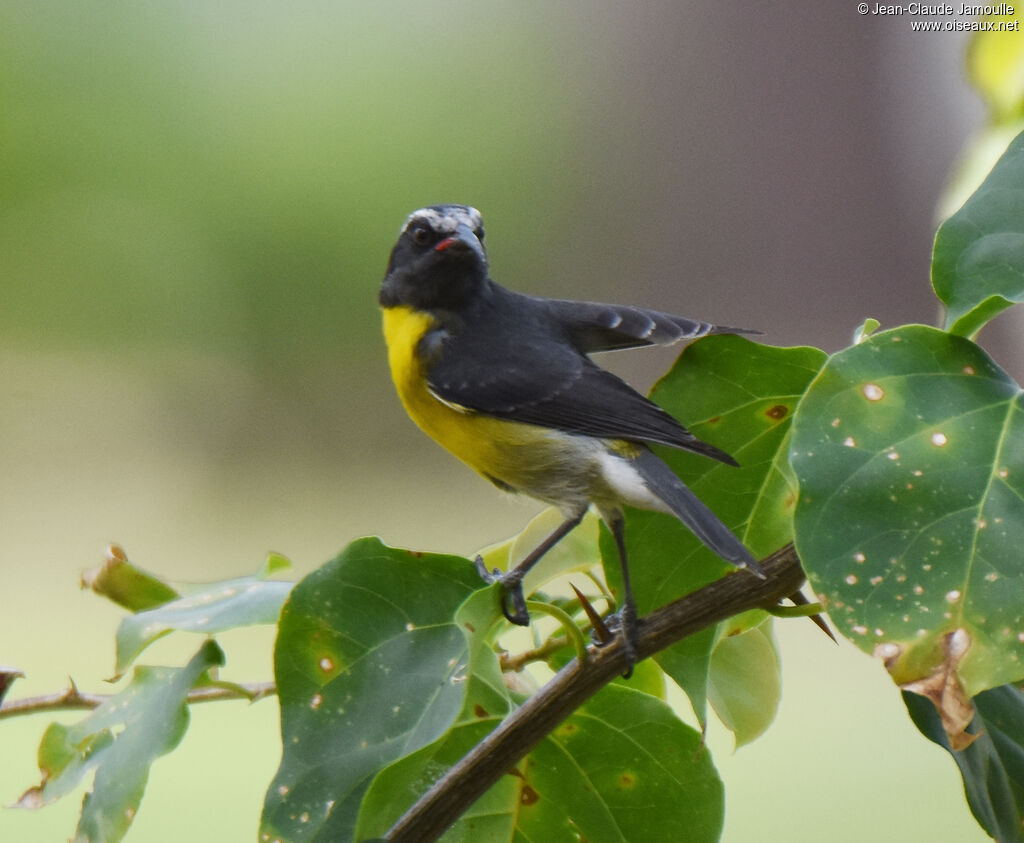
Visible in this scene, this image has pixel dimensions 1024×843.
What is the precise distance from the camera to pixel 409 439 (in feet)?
26.2

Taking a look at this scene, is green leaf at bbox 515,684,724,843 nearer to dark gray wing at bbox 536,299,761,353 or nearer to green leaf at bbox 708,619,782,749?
green leaf at bbox 708,619,782,749

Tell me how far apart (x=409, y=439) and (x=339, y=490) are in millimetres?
774

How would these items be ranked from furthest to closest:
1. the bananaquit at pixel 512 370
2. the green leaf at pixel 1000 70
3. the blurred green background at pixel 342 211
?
the blurred green background at pixel 342 211
the bananaquit at pixel 512 370
the green leaf at pixel 1000 70

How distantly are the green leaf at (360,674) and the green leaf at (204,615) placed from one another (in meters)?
0.06

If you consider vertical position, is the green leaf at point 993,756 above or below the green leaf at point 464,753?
below

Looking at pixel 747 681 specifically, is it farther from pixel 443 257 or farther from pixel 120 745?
pixel 443 257

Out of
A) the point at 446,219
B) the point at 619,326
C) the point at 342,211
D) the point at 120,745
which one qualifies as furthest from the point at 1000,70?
the point at 342,211

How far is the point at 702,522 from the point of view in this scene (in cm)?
78

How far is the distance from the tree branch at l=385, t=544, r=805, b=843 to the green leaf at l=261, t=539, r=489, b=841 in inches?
1.1

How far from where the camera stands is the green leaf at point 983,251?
28.1 inches

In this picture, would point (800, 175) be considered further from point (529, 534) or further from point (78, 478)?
point (529, 534)

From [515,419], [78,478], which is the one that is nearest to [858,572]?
[515,419]

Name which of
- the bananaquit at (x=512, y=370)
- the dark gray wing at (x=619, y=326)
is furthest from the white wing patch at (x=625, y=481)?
the dark gray wing at (x=619, y=326)

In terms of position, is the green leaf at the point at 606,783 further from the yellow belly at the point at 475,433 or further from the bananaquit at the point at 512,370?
the yellow belly at the point at 475,433
